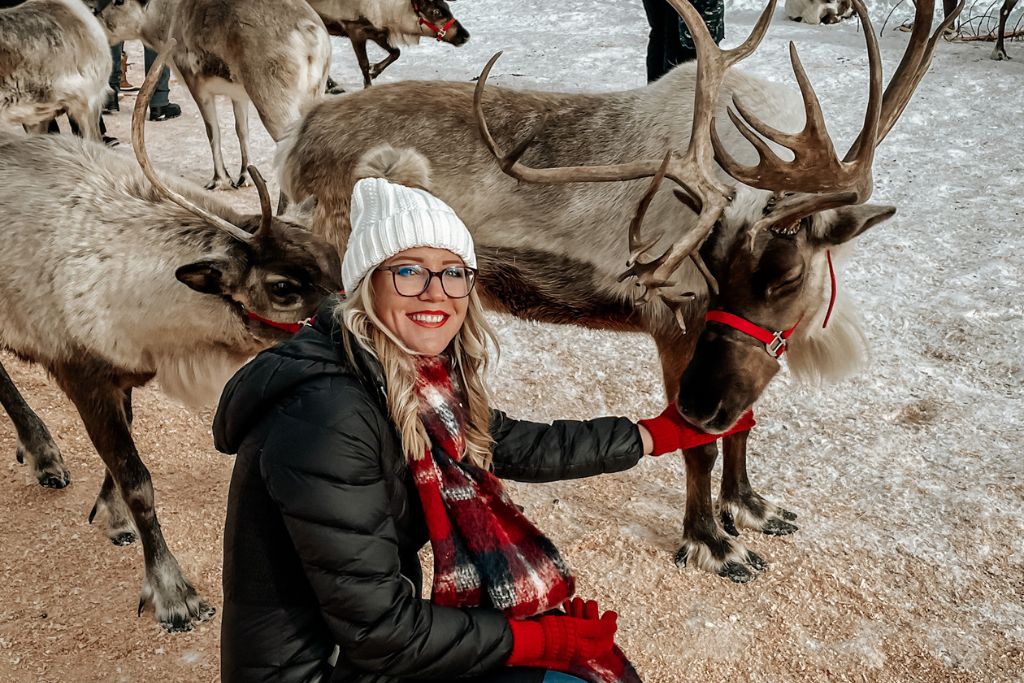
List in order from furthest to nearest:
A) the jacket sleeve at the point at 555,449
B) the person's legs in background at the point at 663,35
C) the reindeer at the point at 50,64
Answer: the reindeer at the point at 50,64 < the person's legs in background at the point at 663,35 < the jacket sleeve at the point at 555,449

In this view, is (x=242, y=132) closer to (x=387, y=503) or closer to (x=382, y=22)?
(x=382, y=22)

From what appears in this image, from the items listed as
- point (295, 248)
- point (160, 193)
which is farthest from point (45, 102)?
point (295, 248)

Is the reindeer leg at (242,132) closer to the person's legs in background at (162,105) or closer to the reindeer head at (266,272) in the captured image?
the person's legs in background at (162,105)

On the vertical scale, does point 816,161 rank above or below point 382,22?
above

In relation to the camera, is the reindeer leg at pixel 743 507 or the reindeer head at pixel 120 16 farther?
the reindeer head at pixel 120 16

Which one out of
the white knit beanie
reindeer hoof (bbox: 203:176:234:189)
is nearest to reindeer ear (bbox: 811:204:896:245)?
the white knit beanie

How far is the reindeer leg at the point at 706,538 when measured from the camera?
313cm

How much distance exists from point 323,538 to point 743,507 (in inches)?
87.0

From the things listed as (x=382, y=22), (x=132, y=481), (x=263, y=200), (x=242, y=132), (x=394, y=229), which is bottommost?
(x=242, y=132)

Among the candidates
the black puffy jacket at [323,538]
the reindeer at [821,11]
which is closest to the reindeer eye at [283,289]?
the black puffy jacket at [323,538]

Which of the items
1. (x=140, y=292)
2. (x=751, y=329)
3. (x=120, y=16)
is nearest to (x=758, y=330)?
(x=751, y=329)

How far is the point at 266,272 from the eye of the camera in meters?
2.83

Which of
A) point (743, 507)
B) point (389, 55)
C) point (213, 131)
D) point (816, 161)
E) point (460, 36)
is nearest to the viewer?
point (816, 161)

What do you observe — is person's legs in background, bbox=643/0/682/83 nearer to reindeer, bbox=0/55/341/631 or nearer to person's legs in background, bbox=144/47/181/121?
reindeer, bbox=0/55/341/631
